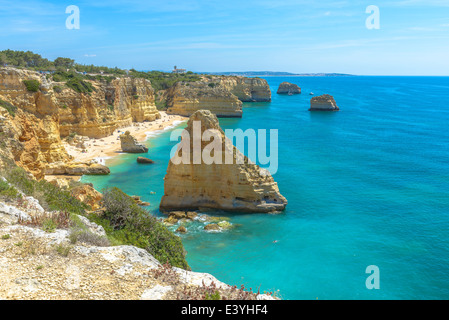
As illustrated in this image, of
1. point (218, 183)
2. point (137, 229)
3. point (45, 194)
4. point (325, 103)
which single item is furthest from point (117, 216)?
point (325, 103)

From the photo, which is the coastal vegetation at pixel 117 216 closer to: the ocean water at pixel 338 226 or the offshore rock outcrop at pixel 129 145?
the ocean water at pixel 338 226

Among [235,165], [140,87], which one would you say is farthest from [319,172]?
[140,87]

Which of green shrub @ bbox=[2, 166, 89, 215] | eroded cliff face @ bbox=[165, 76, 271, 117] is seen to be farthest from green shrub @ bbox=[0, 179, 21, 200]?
eroded cliff face @ bbox=[165, 76, 271, 117]

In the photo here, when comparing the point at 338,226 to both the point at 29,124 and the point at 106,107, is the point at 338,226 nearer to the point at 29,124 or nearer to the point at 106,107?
the point at 29,124

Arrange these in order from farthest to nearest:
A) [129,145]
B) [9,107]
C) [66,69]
→ [66,69] → [129,145] → [9,107]

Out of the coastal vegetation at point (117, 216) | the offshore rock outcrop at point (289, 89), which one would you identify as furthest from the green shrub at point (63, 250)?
the offshore rock outcrop at point (289, 89)
